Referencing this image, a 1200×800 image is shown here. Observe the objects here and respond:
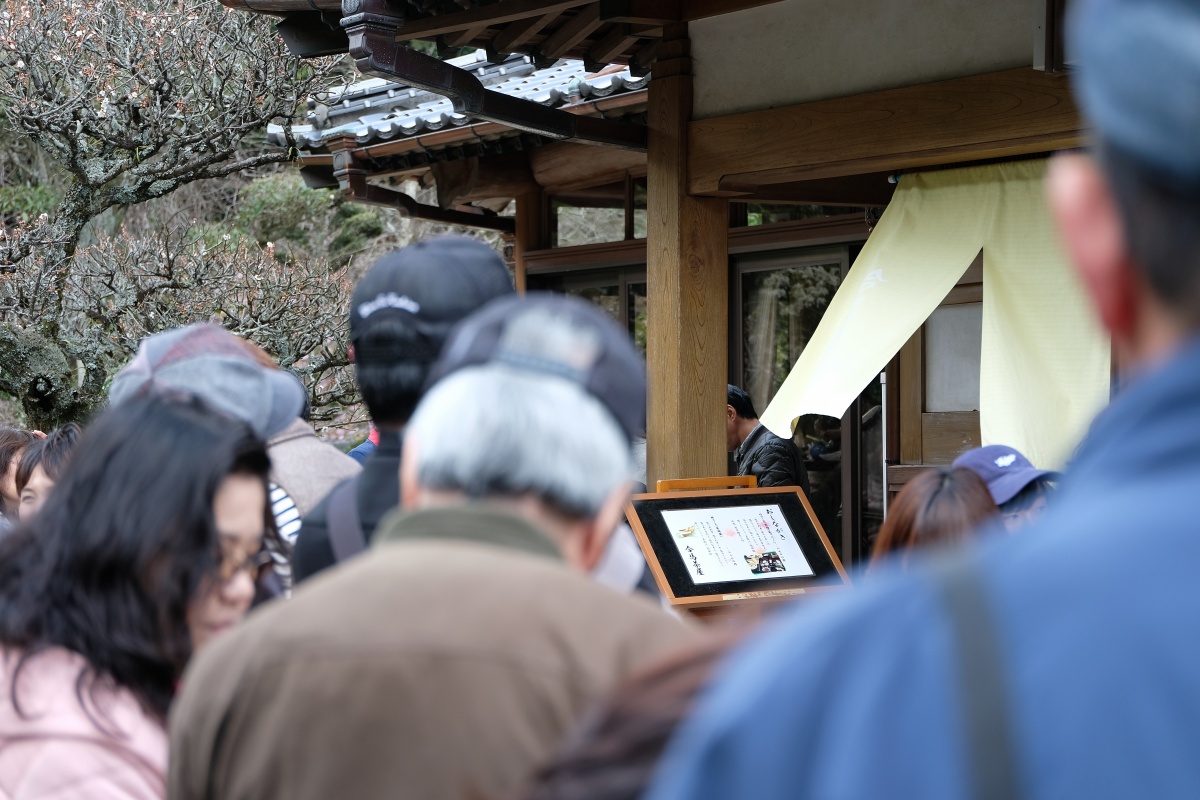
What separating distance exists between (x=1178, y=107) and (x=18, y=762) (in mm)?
1808

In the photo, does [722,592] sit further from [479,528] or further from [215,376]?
[479,528]

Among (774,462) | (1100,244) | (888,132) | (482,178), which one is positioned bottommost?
(774,462)

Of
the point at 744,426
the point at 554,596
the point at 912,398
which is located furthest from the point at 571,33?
the point at 554,596

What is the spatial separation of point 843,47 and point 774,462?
2323mm

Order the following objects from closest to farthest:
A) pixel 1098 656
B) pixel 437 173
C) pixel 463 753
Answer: pixel 1098 656 < pixel 463 753 < pixel 437 173

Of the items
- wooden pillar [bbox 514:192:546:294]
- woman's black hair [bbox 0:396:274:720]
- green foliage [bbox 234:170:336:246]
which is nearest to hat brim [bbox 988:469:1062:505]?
woman's black hair [bbox 0:396:274:720]

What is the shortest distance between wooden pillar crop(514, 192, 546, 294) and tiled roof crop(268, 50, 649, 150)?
954 millimetres

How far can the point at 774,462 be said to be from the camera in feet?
21.0

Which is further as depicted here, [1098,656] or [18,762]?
[18,762]

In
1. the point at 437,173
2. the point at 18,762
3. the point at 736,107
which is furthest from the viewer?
the point at 437,173

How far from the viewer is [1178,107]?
0.81 m

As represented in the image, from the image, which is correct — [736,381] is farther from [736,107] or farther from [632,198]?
[736,107]

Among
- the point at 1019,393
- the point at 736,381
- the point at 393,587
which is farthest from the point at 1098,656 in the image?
the point at 736,381

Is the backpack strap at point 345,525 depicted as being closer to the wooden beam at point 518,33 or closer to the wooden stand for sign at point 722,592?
the wooden stand for sign at point 722,592
